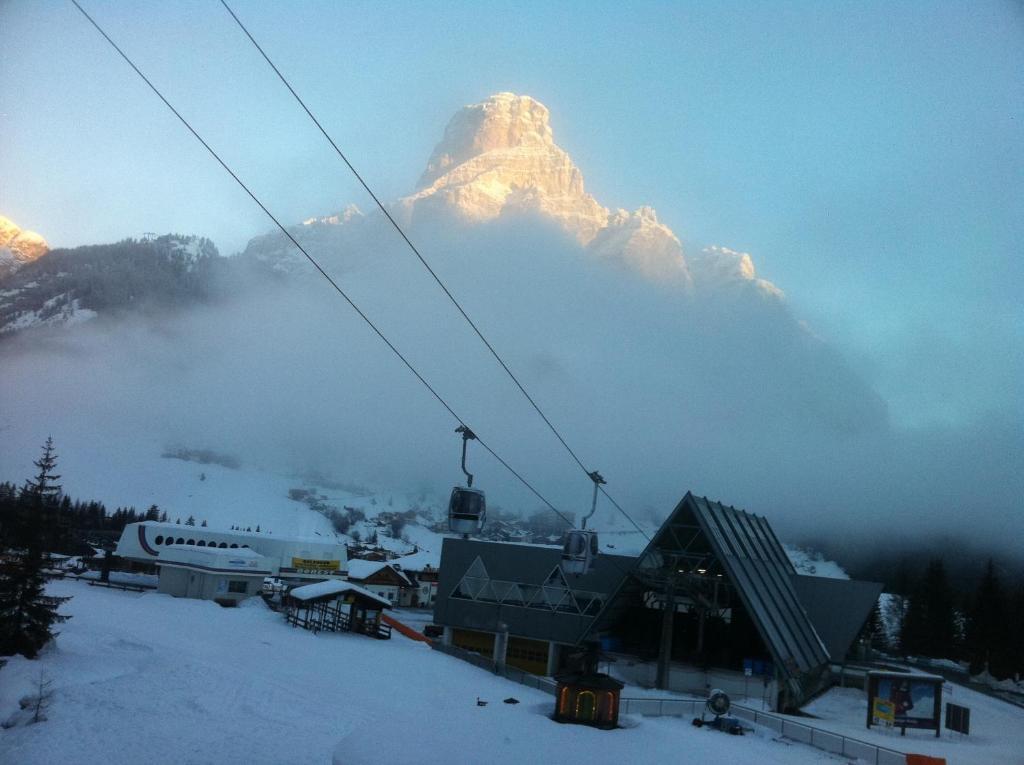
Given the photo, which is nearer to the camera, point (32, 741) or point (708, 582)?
point (32, 741)

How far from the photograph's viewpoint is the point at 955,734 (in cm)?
2748

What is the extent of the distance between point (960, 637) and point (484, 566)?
54.0m

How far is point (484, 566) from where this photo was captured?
44.8m

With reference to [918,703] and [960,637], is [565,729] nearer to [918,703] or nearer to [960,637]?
[918,703]

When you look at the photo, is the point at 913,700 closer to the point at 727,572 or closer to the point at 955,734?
the point at 955,734

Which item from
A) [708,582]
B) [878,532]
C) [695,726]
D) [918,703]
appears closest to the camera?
[695,726]

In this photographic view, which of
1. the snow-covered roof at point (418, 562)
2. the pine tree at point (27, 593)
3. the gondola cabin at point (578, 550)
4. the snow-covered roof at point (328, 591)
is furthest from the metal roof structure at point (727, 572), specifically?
the snow-covered roof at point (418, 562)

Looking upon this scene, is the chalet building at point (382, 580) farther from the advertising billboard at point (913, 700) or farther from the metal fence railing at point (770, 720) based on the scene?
the advertising billboard at point (913, 700)

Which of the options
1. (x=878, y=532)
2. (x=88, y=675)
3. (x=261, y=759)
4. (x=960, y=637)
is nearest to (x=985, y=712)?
(x=261, y=759)

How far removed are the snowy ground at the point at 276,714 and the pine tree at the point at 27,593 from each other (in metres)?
0.72

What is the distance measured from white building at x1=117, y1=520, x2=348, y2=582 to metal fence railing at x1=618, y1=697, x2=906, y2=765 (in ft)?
112

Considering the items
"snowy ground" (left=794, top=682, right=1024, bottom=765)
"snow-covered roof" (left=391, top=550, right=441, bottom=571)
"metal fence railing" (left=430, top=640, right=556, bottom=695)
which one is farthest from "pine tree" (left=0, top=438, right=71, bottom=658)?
"snow-covered roof" (left=391, top=550, right=441, bottom=571)

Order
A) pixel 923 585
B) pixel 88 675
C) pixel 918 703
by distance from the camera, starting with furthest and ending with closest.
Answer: pixel 923 585 → pixel 918 703 → pixel 88 675

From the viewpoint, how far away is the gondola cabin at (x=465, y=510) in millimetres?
20203
